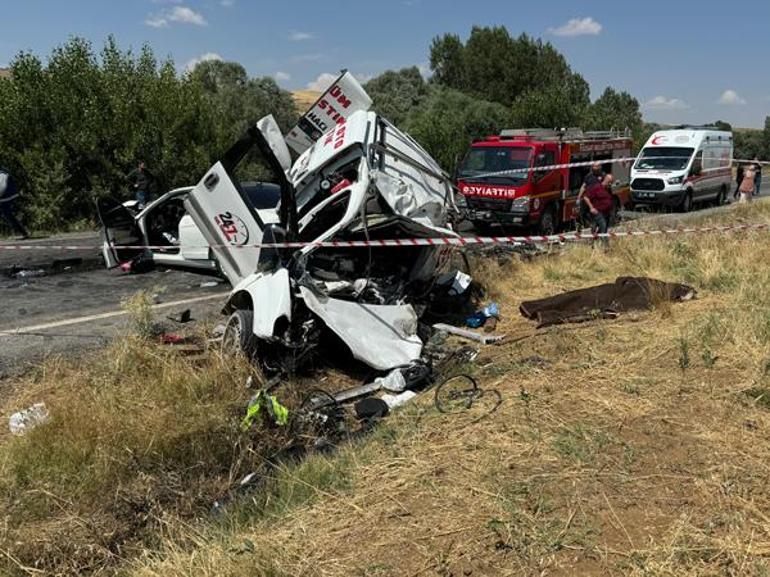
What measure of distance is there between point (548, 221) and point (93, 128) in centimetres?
1220

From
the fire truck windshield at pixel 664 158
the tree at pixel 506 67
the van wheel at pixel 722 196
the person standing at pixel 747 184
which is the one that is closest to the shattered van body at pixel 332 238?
the fire truck windshield at pixel 664 158

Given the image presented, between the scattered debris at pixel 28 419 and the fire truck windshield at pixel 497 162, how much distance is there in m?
11.8

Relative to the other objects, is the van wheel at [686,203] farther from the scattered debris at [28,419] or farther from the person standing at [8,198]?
the scattered debris at [28,419]

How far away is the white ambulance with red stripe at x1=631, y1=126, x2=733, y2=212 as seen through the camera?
2169cm

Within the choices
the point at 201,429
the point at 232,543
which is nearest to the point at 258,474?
the point at 201,429

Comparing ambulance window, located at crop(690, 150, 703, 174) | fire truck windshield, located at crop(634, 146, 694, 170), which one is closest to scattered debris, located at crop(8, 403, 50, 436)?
fire truck windshield, located at crop(634, 146, 694, 170)

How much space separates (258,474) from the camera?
394cm

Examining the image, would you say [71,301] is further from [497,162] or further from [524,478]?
[497,162]

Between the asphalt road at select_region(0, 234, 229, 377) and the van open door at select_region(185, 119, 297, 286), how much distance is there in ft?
2.54

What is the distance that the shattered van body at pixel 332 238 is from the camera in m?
5.43

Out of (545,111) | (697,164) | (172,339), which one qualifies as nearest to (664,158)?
(697,164)

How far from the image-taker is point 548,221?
1513 centimetres

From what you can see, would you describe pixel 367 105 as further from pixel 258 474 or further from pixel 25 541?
pixel 25 541

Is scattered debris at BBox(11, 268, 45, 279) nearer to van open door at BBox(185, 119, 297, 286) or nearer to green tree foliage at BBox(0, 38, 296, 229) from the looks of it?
van open door at BBox(185, 119, 297, 286)
